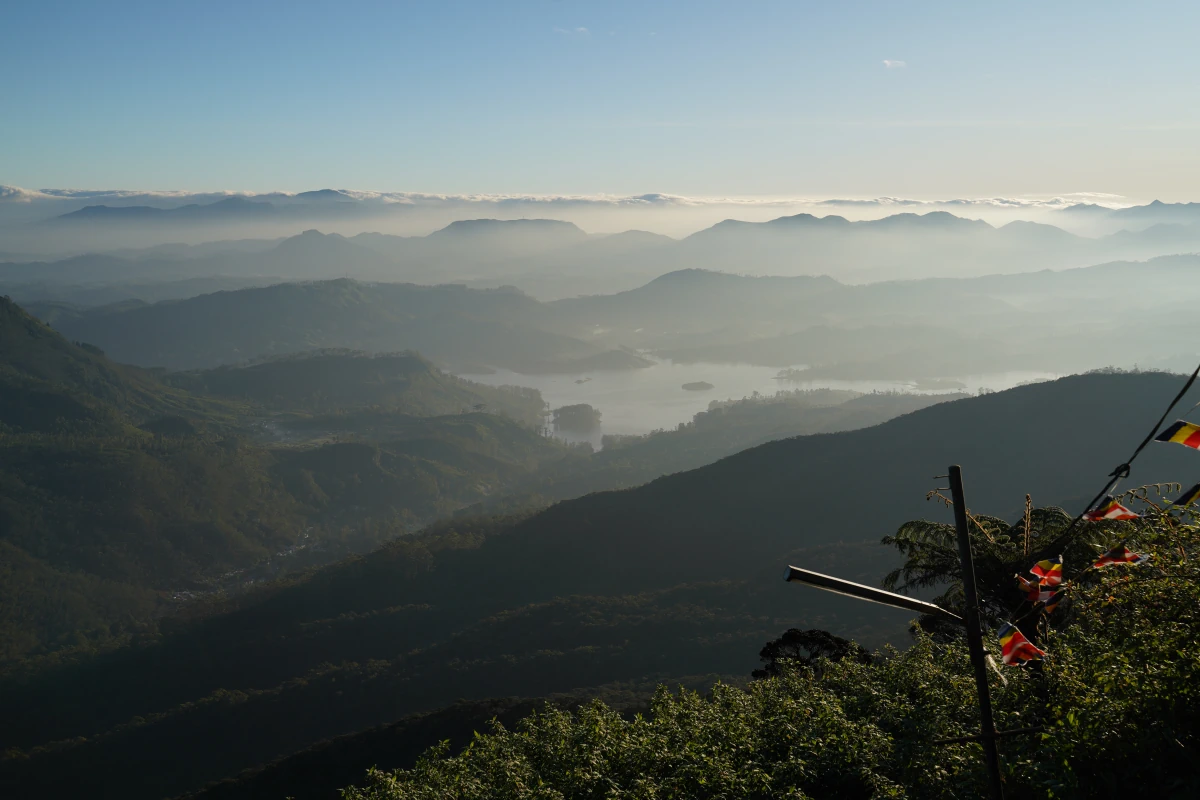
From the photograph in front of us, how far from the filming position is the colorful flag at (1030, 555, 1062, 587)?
12.4 meters

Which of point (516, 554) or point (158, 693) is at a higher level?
point (516, 554)

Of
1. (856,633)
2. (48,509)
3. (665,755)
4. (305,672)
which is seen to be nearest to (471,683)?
(305,672)

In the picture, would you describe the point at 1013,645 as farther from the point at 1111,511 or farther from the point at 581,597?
the point at 581,597

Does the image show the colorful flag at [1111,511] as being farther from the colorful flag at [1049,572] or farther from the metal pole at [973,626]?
the metal pole at [973,626]

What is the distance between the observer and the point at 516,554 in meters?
122

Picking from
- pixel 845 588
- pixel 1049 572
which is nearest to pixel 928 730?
pixel 1049 572

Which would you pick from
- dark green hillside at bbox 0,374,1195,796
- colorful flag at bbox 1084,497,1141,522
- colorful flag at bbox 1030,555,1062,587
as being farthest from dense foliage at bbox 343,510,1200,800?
dark green hillside at bbox 0,374,1195,796

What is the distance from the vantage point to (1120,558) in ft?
43.9

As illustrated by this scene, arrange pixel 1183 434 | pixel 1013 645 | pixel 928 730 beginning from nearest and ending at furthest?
1. pixel 1183 434
2. pixel 1013 645
3. pixel 928 730

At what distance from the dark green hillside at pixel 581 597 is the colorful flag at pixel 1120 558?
63.1 m

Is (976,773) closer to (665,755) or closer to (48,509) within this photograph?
(665,755)

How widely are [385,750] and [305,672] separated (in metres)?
53.0

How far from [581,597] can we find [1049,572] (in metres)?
91.2

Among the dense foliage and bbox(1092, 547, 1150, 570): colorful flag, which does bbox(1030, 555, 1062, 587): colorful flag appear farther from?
the dense foliage
